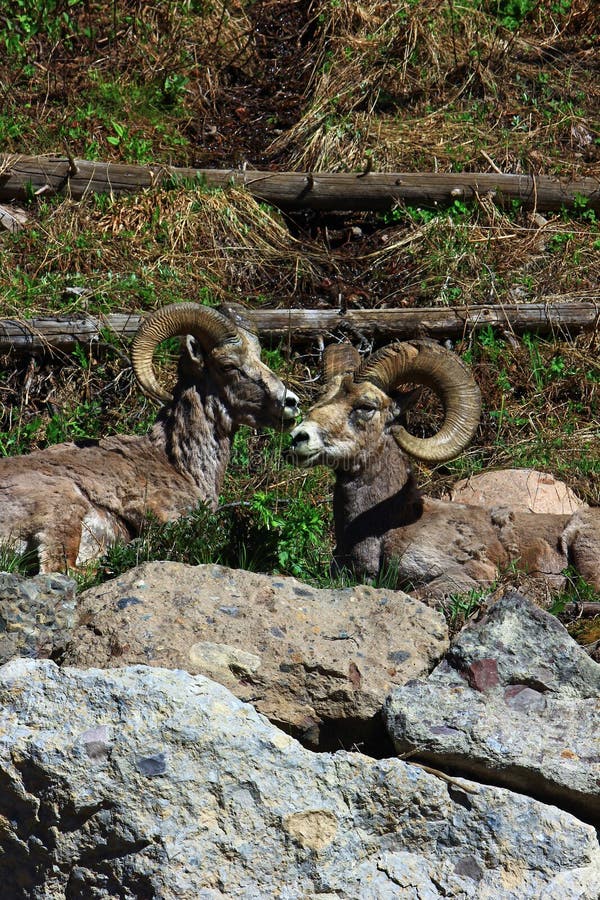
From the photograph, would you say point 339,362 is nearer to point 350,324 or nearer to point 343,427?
point 343,427

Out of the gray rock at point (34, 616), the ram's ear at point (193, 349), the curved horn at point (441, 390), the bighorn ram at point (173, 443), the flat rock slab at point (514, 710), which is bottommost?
the bighorn ram at point (173, 443)

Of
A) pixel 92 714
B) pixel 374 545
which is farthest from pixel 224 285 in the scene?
pixel 92 714

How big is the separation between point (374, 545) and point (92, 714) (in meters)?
3.52

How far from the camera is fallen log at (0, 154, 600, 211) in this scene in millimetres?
11156

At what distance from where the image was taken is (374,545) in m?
7.19

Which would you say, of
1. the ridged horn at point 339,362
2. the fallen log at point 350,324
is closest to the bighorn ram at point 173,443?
the ridged horn at point 339,362

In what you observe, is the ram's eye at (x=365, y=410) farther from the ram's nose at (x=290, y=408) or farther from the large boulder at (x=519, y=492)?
the large boulder at (x=519, y=492)

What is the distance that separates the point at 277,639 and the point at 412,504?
2948mm

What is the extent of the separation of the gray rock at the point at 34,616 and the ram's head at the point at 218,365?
11.0 ft

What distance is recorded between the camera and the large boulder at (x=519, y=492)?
832 centimetres

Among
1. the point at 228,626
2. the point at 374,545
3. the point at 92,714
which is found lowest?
the point at 374,545

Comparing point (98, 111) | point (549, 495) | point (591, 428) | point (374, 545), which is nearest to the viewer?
point (374, 545)

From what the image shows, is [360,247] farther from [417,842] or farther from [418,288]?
[417,842]

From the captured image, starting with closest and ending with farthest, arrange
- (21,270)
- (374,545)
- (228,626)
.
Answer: (228,626) → (374,545) → (21,270)
